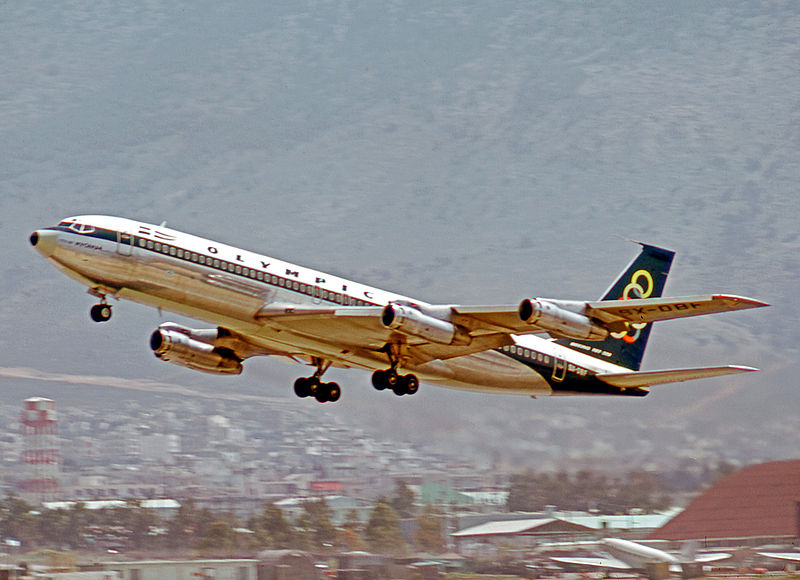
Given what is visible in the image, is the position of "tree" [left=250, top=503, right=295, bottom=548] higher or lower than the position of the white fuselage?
lower

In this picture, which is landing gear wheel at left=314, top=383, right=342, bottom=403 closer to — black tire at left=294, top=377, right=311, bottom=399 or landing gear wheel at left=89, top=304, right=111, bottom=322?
black tire at left=294, top=377, right=311, bottom=399

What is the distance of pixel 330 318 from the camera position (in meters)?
34.0

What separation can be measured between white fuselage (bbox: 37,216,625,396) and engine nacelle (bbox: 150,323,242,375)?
8.29 feet

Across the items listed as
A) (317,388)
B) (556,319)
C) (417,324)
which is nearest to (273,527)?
(317,388)

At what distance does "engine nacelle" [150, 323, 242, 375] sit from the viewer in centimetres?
3903

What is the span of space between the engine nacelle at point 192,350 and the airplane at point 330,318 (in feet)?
0.15

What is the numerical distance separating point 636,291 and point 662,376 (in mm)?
Answer: 7093

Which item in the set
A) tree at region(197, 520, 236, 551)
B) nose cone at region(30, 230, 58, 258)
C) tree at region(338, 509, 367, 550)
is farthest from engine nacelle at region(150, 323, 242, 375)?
tree at region(338, 509, 367, 550)

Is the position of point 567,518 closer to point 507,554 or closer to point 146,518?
point 507,554

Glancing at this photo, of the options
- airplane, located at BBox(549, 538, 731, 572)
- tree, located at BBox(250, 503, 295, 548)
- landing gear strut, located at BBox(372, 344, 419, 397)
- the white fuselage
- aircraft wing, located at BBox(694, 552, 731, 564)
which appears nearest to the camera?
the white fuselage

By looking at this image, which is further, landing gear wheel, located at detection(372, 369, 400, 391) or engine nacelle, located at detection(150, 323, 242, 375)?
engine nacelle, located at detection(150, 323, 242, 375)

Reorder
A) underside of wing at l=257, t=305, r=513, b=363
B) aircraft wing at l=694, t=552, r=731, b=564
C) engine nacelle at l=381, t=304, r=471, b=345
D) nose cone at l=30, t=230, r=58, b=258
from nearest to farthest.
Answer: nose cone at l=30, t=230, r=58, b=258
engine nacelle at l=381, t=304, r=471, b=345
underside of wing at l=257, t=305, r=513, b=363
aircraft wing at l=694, t=552, r=731, b=564

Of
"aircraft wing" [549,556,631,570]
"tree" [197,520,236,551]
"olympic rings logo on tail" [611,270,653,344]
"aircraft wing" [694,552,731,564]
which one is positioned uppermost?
"olympic rings logo on tail" [611,270,653,344]

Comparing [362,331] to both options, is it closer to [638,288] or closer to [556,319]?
[556,319]
